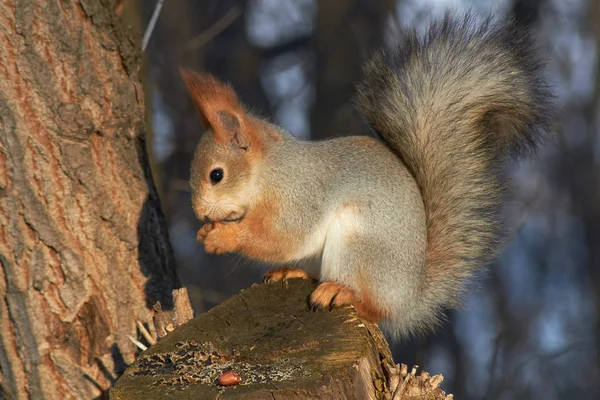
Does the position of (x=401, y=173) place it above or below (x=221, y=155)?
below

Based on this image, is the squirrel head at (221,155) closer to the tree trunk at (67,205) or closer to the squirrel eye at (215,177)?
the squirrel eye at (215,177)

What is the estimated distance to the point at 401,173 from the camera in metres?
2.38

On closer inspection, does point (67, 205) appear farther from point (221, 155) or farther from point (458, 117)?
point (458, 117)

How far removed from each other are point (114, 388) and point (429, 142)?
1240 millimetres

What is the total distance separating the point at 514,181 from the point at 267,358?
3.61 ft

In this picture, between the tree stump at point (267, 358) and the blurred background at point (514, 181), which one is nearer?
the tree stump at point (267, 358)

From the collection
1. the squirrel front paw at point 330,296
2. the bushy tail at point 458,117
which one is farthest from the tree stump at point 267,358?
the bushy tail at point 458,117

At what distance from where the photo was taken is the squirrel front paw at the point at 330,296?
208 centimetres

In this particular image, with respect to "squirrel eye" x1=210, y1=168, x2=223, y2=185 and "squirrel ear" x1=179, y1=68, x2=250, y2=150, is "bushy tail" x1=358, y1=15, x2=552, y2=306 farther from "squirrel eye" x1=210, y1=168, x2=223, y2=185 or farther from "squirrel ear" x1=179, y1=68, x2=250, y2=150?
"squirrel eye" x1=210, y1=168, x2=223, y2=185

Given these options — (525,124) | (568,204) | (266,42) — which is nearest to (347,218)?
→ (525,124)

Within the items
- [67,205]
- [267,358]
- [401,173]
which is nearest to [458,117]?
[401,173]

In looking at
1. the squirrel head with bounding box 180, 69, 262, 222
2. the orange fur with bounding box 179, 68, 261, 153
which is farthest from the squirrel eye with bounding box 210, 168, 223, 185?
the orange fur with bounding box 179, 68, 261, 153

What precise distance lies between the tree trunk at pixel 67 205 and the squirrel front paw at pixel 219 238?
0.76 ft

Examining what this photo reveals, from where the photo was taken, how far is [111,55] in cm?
238
